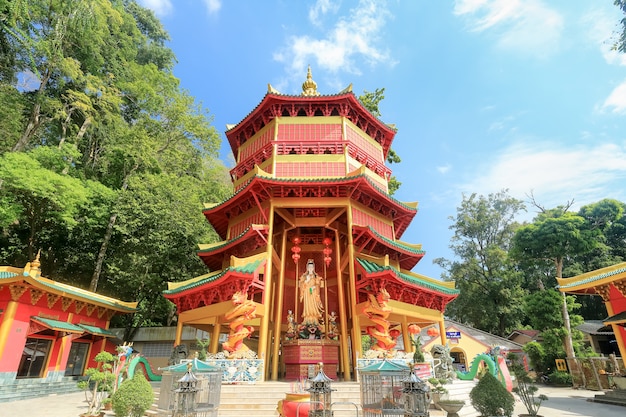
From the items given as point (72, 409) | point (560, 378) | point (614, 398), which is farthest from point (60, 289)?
point (560, 378)

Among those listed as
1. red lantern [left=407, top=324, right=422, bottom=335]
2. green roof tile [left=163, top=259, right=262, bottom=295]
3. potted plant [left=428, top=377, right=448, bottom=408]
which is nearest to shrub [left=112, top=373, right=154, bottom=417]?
green roof tile [left=163, top=259, right=262, bottom=295]

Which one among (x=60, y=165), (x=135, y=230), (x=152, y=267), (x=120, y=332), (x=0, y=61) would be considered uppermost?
(x=0, y=61)

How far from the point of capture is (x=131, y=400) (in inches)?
286

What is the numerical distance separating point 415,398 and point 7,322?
1572 centimetres

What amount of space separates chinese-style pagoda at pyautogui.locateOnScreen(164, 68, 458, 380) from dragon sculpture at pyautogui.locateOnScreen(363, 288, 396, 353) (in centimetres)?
4

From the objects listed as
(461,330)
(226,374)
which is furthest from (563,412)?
(461,330)

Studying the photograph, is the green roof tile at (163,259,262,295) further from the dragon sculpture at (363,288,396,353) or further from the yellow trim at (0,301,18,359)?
the yellow trim at (0,301,18,359)

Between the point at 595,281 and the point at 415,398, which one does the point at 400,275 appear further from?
the point at 595,281

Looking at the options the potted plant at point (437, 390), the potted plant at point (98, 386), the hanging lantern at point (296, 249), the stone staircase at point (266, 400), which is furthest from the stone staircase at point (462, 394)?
the potted plant at point (98, 386)

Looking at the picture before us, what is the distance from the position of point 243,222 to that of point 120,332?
12.8 m

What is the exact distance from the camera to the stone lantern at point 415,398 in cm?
568

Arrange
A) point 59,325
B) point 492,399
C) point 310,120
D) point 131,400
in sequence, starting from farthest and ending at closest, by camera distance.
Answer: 1. point 310,120
2. point 59,325
3. point 131,400
4. point 492,399

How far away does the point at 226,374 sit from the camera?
33.3 ft

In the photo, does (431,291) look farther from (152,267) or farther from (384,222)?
(152,267)
